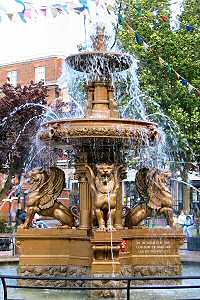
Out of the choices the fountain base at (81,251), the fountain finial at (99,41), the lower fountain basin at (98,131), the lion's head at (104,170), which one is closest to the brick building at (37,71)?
the fountain finial at (99,41)

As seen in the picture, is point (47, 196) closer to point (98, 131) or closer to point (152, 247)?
point (98, 131)

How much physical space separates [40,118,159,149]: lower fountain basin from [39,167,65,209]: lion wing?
0.88 m

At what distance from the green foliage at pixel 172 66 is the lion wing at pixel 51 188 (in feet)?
42.1

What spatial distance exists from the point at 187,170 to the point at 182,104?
421 cm

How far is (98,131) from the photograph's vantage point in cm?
1201

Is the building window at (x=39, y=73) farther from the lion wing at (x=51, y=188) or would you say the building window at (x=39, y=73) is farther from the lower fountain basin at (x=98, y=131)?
the lower fountain basin at (x=98, y=131)

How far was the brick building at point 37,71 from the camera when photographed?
55.0 m

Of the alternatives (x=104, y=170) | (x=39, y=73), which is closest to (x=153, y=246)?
(x=104, y=170)

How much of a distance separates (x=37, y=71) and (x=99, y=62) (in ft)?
145

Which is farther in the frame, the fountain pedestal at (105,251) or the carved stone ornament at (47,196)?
the carved stone ornament at (47,196)

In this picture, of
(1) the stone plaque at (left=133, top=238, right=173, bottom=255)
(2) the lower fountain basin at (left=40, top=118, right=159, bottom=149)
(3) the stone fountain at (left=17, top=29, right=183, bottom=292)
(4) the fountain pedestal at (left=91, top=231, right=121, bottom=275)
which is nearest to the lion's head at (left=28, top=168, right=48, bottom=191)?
(3) the stone fountain at (left=17, top=29, right=183, bottom=292)

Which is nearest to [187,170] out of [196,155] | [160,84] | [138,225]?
[196,155]

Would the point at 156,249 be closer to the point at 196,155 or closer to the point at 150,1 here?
the point at 196,155

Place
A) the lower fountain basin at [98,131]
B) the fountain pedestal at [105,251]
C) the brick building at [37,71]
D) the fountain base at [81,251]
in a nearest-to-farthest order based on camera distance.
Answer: the fountain pedestal at [105,251], the lower fountain basin at [98,131], the fountain base at [81,251], the brick building at [37,71]
